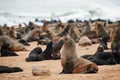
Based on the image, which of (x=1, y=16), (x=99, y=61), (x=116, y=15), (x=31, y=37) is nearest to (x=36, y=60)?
(x=99, y=61)

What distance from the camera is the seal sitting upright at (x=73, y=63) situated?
24.3 feet

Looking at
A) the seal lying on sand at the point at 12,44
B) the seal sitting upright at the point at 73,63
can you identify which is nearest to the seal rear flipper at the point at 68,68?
the seal sitting upright at the point at 73,63

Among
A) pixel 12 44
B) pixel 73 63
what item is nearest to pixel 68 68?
pixel 73 63

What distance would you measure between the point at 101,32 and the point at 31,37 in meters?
4.36

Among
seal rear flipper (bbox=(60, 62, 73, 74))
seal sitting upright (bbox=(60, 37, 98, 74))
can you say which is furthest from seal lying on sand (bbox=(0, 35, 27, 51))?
seal rear flipper (bbox=(60, 62, 73, 74))

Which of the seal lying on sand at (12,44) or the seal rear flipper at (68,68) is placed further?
the seal lying on sand at (12,44)

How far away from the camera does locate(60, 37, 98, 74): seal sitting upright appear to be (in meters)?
7.41

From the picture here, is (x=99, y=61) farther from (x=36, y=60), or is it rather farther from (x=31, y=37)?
A: (x=31, y=37)

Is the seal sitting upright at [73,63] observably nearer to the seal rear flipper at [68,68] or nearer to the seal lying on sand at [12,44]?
the seal rear flipper at [68,68]

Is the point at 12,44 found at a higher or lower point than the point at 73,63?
lower

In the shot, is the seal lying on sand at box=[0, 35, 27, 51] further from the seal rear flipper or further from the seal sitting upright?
the seal rear flipper

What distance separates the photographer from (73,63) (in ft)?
25.0

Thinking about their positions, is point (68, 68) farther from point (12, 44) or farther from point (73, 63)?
point (12, 44)

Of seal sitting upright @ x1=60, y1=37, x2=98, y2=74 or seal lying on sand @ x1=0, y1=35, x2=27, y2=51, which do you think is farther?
seal lying on sand @ x1=0, y1=35, x2=27, y2=51
